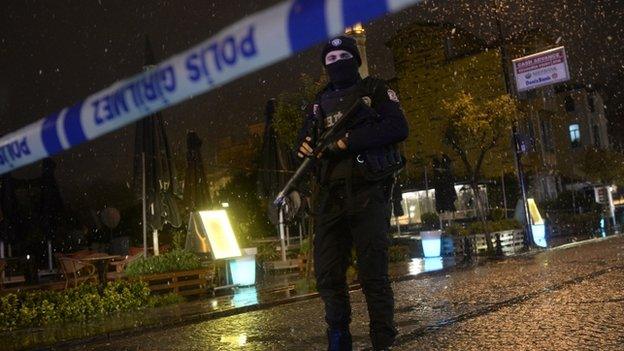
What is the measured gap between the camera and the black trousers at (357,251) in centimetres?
383

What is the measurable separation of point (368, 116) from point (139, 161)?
34.1 ft

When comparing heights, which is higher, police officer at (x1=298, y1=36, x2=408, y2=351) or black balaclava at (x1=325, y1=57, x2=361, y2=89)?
black balaclava at (x1=325, y1=57, x2=361, y2=89)

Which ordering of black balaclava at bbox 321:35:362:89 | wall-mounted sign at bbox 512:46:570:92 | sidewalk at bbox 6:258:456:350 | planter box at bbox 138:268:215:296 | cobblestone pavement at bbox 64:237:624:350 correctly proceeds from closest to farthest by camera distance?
black balaclava at bbox 321:35:362:89
cobblestone pavement at bbox 64:237:624:350
sidewalk at bbox 6:258:456:350
planter box at bbox 138:268:215:296
wall-mounted sign at bbox 512:46:570:92

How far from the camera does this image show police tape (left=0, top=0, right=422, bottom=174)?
3193mm

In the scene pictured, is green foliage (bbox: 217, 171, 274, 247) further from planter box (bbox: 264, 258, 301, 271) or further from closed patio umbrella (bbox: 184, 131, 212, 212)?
planter box (bbox: 264, 258, 301, 271)

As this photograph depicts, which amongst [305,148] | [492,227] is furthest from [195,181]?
[305,148]

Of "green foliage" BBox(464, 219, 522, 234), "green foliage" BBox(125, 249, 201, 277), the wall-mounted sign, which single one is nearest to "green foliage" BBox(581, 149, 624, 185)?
"green foliage" BBox(464, 219, 522, 234)

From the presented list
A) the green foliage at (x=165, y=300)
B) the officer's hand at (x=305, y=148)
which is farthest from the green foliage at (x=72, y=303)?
the officer's hand at (x=305, y=148)

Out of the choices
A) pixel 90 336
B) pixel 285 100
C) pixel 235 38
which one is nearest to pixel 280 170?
pixel 285 100

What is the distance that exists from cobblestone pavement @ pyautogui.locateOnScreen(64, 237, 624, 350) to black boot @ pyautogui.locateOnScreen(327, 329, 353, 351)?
0.94m

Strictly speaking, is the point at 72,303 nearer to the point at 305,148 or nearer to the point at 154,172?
the point at 154,172

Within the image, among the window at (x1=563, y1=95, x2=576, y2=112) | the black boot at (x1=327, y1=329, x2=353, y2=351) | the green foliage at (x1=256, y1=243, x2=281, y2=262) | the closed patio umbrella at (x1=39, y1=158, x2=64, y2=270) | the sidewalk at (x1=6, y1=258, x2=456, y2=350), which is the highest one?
the window at (x1=563, y1=95, x2=576, y2=112)

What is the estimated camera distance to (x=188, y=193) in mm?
16422

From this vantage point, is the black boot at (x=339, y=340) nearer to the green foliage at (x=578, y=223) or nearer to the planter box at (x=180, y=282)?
the planter box at (x=180, y=282)
